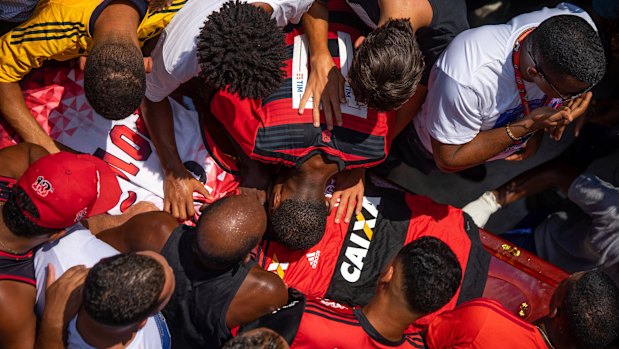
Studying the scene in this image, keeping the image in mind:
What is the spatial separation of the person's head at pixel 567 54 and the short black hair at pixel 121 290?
188cm

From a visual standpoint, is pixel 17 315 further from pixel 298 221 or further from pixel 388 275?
pixel 388 275

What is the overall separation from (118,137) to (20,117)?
19.8 inches

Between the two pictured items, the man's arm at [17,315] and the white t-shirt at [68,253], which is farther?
the white t-shirt at [68,253]

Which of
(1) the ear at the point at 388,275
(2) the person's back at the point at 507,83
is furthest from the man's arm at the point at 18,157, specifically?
(2) the person's back at the point at 507,83

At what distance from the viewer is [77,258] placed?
263 cm

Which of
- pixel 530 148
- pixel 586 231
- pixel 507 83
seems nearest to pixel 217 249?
pixel 507 83

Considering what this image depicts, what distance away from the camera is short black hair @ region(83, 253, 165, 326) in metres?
2.20

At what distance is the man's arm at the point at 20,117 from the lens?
9.58ft

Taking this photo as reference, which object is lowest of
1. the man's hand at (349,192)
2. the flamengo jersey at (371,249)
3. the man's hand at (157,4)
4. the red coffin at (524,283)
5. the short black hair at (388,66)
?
the red coffin at (524,283)

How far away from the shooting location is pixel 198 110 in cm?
343

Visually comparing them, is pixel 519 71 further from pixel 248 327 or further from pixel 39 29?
pixel 39 29

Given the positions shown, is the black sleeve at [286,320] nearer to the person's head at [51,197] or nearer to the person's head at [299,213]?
the person's head at [299,213]

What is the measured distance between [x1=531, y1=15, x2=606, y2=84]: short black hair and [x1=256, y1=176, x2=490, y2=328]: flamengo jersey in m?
1.17

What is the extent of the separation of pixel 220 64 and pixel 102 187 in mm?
822
